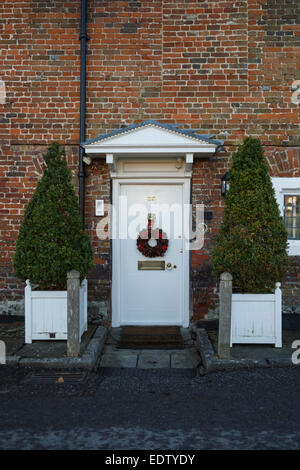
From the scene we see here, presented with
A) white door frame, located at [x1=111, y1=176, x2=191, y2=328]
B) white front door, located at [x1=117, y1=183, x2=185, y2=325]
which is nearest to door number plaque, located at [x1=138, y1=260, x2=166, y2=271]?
white front door, located at [x1=117, y1=183, x2=185, y2=325]

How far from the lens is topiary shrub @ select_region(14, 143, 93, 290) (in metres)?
5.75

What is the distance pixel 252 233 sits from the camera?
18.6 ft

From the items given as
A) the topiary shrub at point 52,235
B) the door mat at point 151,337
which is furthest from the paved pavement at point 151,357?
the topiary shrub at point 52,235

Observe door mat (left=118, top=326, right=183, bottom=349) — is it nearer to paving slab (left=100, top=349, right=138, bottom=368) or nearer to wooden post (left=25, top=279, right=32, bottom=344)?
paving slab (left=100, top=349, right=138, bottom=368)

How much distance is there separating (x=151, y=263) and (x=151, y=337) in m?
1.25

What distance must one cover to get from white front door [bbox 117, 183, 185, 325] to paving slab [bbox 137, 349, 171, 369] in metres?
1.15

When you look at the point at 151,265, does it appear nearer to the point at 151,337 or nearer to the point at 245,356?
the point at 151,337

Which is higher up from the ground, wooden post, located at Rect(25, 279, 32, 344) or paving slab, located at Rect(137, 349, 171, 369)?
wooden post, located at Rect(25, 279, 32, 344)

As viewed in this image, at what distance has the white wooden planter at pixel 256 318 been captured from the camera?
5715 mm

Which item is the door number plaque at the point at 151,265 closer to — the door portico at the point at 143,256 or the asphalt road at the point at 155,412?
the door portico at the point at 143,256

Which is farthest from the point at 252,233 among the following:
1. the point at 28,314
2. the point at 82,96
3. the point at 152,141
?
the point at 82,96

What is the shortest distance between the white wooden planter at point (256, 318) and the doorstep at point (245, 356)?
11 centimetres

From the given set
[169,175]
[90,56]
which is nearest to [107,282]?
[169,175]
